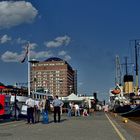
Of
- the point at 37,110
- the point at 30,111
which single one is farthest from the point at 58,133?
the point at 37,110

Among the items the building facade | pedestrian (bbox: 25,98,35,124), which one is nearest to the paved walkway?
pedestrian (bbox: 25,98,35,124)

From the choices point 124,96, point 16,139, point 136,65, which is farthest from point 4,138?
point 124,96

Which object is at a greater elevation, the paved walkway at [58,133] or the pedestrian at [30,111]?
the pedestrian at [30,111]

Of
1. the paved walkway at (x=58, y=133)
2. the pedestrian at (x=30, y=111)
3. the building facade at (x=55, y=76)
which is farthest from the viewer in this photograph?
the building facade at (x=55, y=76)

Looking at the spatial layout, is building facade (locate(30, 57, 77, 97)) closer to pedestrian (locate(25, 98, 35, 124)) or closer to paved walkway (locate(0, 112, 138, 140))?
pedestrian (locate(25, 98, 35, 124))

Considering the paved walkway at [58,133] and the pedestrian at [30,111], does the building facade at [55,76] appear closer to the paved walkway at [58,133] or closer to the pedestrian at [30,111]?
the pedestrian at [30,111]

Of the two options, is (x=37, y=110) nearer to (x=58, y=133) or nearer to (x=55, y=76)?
(x=58, y=133)

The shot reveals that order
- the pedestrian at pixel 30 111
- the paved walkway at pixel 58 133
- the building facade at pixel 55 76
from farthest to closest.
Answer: the building facade at pixel 55 76 < the pedestrian at pixel 30 111 < the paved walkway at pixel 58 133

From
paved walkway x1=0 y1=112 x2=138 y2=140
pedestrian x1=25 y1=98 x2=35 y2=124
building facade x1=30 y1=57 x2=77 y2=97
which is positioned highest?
building facade x1=30 y1=57 x2=77 y2=97

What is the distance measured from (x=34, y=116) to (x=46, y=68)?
420 ft

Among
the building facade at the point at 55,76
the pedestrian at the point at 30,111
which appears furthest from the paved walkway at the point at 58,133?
the building facade at the point at 55,76

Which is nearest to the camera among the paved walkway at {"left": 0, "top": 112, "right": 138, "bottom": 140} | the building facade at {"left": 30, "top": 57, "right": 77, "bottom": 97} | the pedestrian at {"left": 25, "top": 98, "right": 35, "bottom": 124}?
the paved walkway at {"left": 0, "top": 112, "right": 138, "bottom": 140}

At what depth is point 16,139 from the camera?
54.1ft

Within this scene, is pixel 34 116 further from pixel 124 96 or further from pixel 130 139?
pixel 124 96
